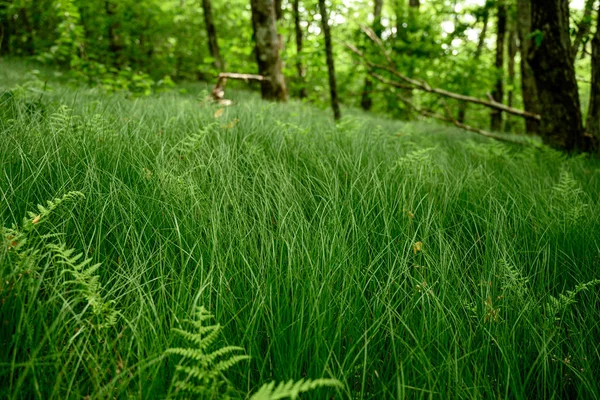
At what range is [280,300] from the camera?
45.6 inches

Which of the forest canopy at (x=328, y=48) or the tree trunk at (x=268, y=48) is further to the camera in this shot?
the tree trunk at (x=268, y=48)

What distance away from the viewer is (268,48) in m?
6.47

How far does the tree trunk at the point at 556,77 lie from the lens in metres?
3.82

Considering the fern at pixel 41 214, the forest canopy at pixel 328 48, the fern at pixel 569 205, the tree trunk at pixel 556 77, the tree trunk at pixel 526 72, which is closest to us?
the fern at pixel 41 214

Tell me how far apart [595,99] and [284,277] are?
462 centimetres

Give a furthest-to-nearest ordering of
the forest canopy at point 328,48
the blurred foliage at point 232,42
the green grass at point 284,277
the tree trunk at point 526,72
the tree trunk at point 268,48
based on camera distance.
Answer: the blurred foliage at point 232,42 → the tree trunk at point 526,72 → the tree trunk at point 268,48 → the forest canopy at point 328,48 → the green grass at point 284,277

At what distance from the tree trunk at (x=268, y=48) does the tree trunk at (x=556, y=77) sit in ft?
13.2

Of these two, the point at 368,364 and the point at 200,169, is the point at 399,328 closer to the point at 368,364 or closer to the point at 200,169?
the point at 368,364

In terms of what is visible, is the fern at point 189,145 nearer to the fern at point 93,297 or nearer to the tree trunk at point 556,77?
the fern at point 93,297

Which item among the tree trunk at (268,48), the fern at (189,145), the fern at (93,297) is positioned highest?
the tree trunk at (268,48)

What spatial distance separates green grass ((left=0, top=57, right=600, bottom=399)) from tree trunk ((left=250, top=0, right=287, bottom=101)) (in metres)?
4.76

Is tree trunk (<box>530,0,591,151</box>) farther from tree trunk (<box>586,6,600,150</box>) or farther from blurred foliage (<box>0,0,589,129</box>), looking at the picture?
blurred foliage (<box>0,0,589,129</box>)

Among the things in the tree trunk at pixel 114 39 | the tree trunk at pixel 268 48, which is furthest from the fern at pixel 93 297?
the tree trunk at pixel 114 39

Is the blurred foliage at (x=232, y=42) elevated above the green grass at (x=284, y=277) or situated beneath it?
elevated above
